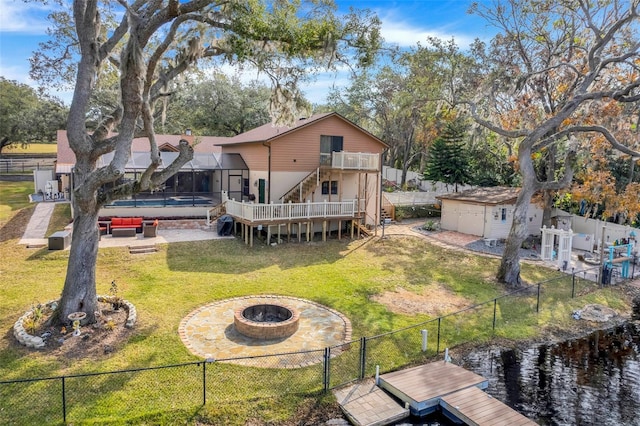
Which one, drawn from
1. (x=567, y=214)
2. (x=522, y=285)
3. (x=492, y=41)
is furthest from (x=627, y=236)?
(x=492, y=41)

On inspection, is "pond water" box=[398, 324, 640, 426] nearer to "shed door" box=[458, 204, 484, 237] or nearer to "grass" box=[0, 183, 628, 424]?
"grass" box=[0, 183, 628, 424]

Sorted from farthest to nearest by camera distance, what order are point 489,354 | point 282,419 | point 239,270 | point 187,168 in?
point 187,168 < point 239,270 < point 489,354 < point 282,419

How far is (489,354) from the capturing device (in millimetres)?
10227

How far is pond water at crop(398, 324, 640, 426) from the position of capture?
7961mm

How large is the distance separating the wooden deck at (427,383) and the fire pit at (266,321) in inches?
106

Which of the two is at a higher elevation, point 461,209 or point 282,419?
point 461,209

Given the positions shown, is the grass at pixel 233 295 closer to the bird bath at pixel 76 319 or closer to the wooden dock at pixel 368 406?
the wooden dock at pixel 368 406

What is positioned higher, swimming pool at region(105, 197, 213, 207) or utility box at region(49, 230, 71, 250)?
swimming pool at region(105, 197, 213, 207)

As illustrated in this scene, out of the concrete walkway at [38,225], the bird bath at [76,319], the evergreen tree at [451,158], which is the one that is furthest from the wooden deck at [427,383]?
the evergreen tree at [451,158]

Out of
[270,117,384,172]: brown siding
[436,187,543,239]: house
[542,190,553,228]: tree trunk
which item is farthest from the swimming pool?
[542,190,553,228]: tree trunk

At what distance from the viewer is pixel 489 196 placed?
24359 mm

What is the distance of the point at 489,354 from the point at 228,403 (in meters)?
6.53

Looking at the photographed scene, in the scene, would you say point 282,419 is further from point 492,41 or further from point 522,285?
point 492,41

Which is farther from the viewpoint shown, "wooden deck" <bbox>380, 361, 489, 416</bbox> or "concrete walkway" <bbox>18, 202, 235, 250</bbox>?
"concrete walkway" <bbox>18, 202, 235, 250</bbox>
